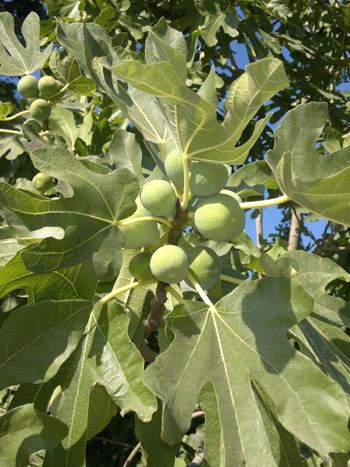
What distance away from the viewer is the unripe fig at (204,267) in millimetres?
1167

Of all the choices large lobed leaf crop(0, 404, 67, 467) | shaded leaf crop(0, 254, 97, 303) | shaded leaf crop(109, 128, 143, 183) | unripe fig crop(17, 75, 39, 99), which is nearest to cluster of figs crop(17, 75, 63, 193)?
unripe fig crop(17, 75, 39, 99)

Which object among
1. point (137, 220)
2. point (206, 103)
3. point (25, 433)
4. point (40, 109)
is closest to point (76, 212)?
point (137, 220)

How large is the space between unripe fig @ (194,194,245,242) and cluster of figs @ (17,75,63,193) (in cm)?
117

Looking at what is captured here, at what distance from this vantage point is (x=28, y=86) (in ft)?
6.81

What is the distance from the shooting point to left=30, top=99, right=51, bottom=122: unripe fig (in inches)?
80.0

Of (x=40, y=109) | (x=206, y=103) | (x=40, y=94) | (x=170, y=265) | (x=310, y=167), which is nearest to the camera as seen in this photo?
(x=206, y=103)

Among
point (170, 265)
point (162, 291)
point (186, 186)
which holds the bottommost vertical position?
point (162, 291)

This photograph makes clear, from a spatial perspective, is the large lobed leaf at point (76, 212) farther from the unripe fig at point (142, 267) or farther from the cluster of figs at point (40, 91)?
the cluster of figs at point (40, 91)

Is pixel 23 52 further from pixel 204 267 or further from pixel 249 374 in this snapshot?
pixel 249 374

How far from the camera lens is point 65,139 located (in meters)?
2.31

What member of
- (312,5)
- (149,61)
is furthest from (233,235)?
(312,5)

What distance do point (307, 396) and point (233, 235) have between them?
364mm

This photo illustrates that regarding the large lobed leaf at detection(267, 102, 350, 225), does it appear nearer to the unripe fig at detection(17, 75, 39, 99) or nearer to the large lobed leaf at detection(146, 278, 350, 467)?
the large lobed leaf at detection(146, 278, 350, 467)

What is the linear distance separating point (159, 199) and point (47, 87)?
1202mm
